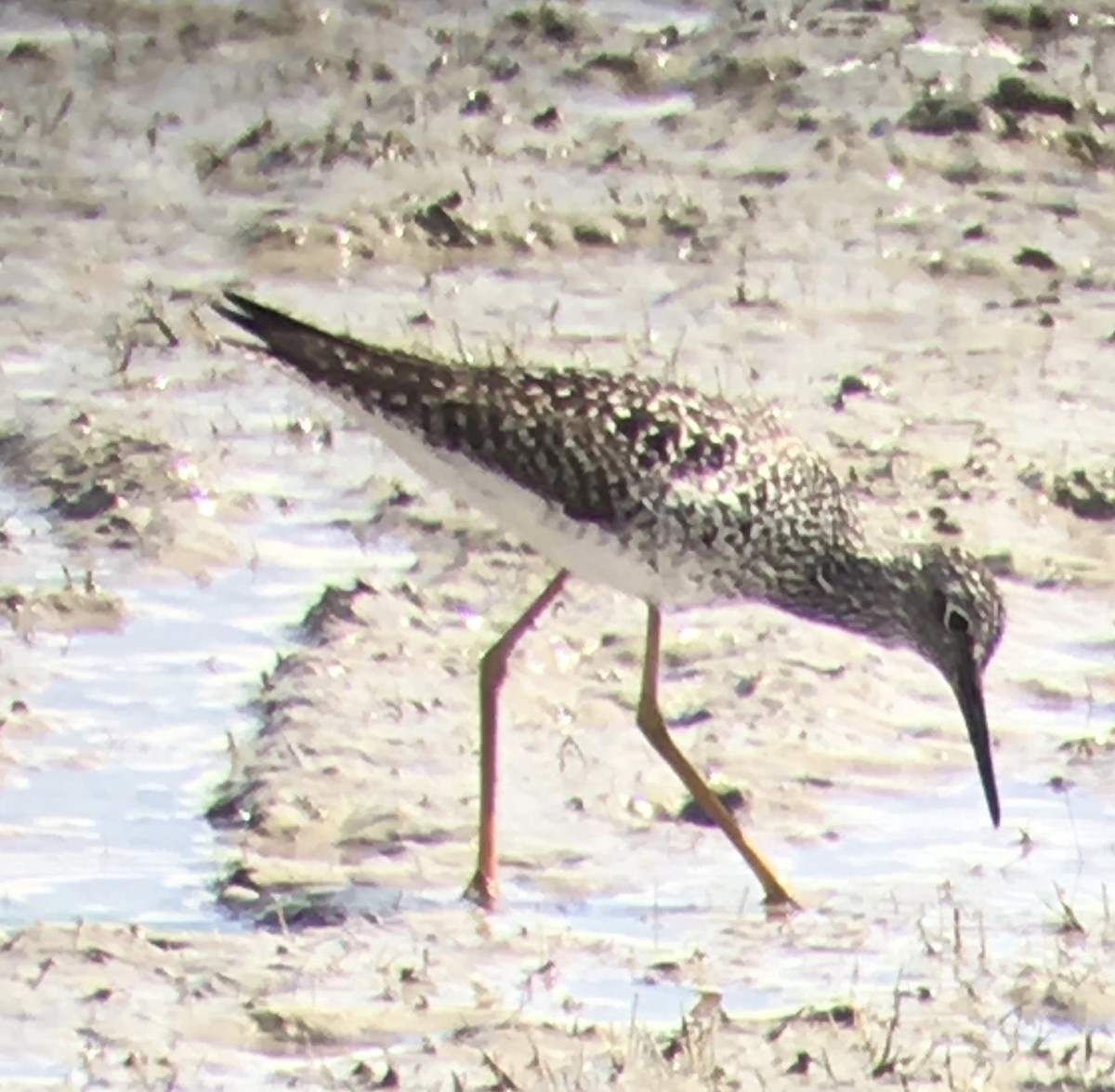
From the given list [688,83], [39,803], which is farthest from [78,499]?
[688,83]

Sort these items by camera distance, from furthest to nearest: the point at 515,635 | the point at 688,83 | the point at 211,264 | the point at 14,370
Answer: the point at 688,83, the point at 211,264, the point at 14,370, the point at 515,635

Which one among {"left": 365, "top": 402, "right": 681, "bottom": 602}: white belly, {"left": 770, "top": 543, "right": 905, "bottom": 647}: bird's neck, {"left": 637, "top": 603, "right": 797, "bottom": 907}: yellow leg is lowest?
{"left": 637, "top": 603, "right": 797, "bottom": 907}: yellow leg

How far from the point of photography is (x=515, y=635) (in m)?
7.51

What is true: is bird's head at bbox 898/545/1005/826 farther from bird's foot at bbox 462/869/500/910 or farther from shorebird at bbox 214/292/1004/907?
bird's foot at bbox 462/869/500/910

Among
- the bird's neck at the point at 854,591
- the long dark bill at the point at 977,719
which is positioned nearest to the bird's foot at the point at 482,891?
the bird's neck at the point at 854,591

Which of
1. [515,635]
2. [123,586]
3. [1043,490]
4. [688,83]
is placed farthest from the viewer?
[688,83]

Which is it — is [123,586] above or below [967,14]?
below

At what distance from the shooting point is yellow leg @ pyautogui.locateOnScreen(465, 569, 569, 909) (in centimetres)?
698

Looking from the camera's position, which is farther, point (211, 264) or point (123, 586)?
point (211, 264)

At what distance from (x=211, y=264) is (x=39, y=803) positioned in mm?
3938

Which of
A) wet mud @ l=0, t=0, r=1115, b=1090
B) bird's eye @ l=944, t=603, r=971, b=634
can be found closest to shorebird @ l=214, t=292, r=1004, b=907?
bird's eye @ l=944, t=603, r=971, b=634

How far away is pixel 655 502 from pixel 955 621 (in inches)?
29.2

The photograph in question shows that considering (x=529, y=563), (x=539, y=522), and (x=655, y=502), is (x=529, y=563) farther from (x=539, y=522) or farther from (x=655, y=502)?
(x=655, y=502)

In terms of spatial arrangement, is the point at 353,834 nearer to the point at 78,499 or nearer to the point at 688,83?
the point at 78,499
